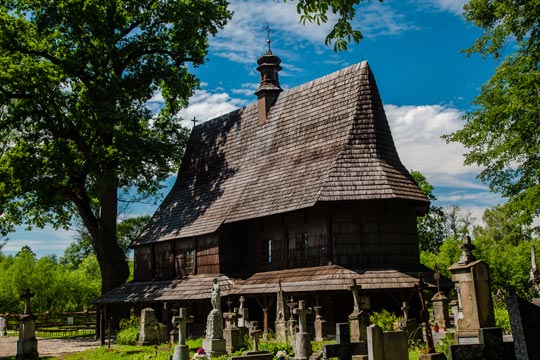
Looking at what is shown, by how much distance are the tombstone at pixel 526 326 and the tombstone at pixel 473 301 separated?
2.06 meters

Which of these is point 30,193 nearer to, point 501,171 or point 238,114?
point 238,114

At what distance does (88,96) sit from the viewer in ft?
83.5


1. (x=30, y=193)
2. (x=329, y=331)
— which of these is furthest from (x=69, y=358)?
(x=30, y=193)

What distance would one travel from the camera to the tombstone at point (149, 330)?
1950cm

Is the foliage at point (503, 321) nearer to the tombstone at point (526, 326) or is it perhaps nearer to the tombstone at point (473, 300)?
the tombstone at point (473, 300)

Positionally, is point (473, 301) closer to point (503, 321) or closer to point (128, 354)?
point (503, 321)

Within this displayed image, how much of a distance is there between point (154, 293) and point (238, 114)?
33.0 ft

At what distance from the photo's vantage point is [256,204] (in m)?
21.9

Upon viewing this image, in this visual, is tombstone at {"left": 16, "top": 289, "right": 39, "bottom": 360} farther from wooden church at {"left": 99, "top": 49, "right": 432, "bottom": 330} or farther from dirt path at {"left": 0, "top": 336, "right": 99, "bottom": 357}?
wooden church at {"left": 99, "top": 49, "right": 432, "bottom": 330}

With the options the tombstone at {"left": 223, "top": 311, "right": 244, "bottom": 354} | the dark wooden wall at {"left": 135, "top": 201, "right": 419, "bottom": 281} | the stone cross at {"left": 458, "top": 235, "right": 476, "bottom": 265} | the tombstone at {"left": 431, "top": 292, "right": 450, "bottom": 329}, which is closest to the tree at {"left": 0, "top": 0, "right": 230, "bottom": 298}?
the dark wooden wall at {"left": 135, "top": 201, "right": 419, "bottom": 281}

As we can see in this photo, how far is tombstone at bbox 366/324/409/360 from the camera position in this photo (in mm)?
8523

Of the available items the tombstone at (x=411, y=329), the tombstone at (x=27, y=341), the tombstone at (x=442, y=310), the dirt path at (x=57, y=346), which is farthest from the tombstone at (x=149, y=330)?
the tombstone at (x=442, y=310)

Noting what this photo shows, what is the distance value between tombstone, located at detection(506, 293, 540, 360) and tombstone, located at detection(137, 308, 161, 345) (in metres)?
15.2

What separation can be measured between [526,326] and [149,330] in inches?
609
